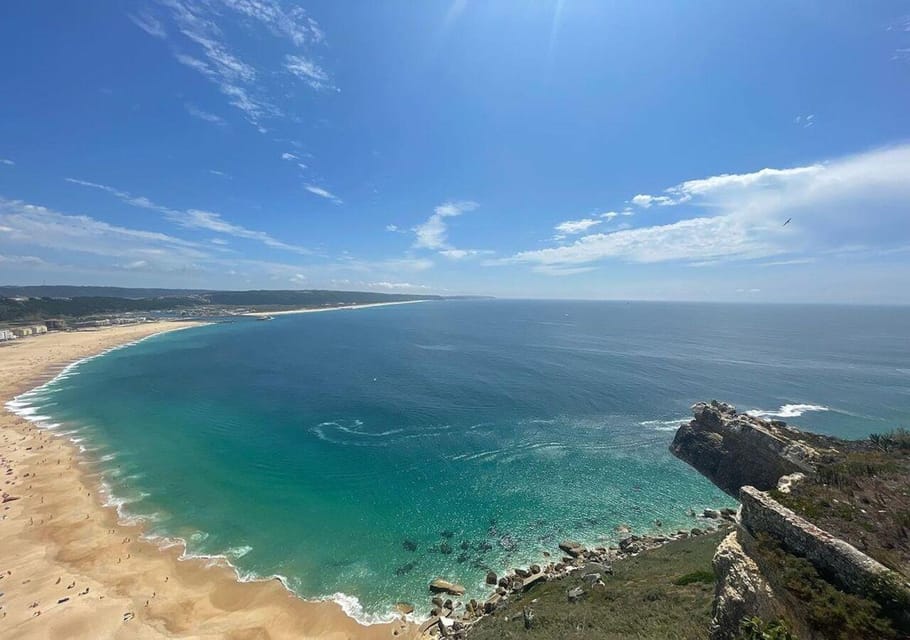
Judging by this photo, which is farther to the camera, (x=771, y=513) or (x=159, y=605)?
(x=159, y=605)

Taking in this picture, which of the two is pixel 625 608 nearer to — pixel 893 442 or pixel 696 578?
pixel 696 578

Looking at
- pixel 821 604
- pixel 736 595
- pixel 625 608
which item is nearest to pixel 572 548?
pixel 625 608

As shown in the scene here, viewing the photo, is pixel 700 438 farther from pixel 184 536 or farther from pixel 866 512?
pixel 184 536

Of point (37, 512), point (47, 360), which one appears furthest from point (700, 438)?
point (47, 360)

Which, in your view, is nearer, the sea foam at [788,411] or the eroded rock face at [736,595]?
the eroded rock face at [736,595]

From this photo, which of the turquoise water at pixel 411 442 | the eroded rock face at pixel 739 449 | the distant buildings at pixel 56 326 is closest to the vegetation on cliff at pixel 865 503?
the eroded rock face at pixel 739 449

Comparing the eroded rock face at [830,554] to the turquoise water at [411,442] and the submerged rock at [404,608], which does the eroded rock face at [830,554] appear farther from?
the submerged rock at [404,608]
